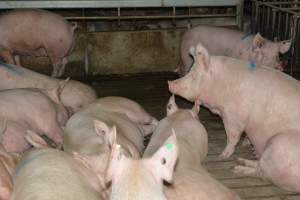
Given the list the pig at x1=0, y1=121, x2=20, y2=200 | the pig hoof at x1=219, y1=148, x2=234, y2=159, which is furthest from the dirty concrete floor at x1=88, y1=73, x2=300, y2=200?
the pig at x1=0, y1=121, x2=20, y2=200

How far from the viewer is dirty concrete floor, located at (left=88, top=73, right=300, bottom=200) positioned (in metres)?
3.52

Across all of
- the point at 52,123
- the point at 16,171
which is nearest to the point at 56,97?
the point at 52,123

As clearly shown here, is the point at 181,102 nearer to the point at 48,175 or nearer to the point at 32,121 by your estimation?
the point at 32,121

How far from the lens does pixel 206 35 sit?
6.60 m

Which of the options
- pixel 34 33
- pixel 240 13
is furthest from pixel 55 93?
pixel 240 13

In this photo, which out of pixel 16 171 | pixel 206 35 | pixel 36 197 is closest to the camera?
pixel 36 197

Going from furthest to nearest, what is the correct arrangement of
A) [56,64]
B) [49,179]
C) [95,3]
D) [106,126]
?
[95,3], [56,64], [106,126], [49,179]

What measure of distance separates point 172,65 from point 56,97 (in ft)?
11.5

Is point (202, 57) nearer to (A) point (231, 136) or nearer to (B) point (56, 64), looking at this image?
(A) point (231, 136)

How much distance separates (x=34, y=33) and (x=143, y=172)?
5.35 m

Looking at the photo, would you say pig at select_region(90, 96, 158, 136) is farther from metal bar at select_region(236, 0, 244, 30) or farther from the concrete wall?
metal bar at select_region(236, 0, 244, 30)

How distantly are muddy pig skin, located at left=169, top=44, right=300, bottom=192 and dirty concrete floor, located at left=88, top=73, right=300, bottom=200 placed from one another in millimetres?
93

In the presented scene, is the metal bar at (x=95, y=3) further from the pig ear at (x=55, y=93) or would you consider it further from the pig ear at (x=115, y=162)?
the pig ear at (x=115, y=162)

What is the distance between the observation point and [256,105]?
3902mm
